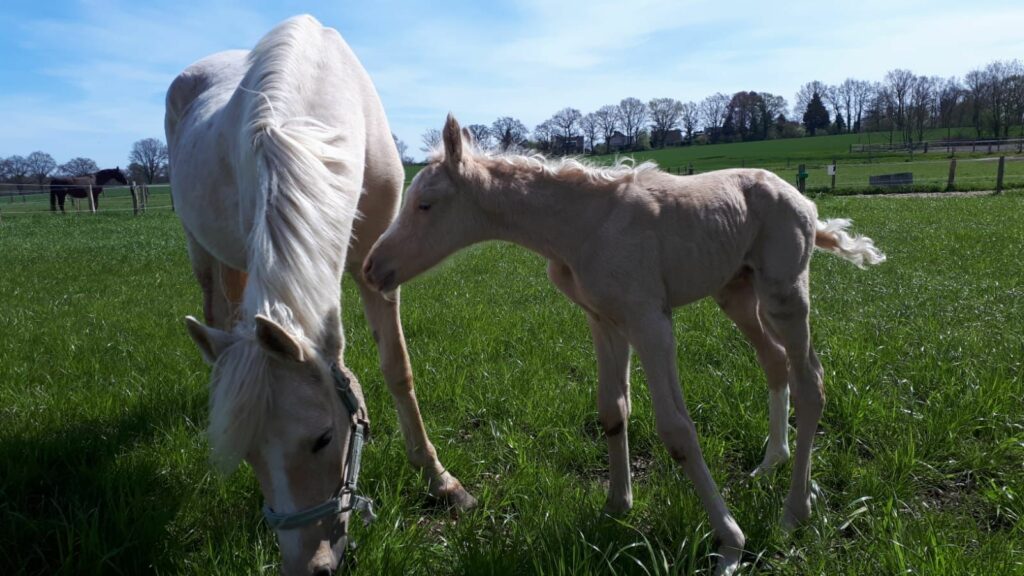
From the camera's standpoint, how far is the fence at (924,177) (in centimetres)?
2352

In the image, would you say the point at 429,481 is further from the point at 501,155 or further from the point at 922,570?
the point at 922,570

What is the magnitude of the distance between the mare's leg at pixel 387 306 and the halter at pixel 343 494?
114 centimetres

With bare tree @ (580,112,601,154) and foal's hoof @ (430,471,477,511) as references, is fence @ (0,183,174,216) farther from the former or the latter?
foal's hoof @ (430,471,477,511)

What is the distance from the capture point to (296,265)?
2119 millimetres

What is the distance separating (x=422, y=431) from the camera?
3.46 m

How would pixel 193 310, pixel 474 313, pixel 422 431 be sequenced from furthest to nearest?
1. pixel 193 310
2. pixel 474 313
3. pixel 422 431

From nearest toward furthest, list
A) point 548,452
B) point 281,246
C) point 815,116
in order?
point 281,246
point 548,452
point 815,116

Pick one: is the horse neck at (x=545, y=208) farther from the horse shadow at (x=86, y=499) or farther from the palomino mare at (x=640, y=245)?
the horse shadow at (x=86, y=499)

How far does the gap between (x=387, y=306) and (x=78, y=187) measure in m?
30.4

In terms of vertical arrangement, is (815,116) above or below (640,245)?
above

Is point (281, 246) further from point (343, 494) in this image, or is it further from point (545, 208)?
point (545, 208)

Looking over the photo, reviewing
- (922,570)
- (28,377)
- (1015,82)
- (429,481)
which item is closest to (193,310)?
(28,377)

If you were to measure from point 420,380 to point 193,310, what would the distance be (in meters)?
4.08

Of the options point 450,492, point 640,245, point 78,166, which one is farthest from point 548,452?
point 78,166
